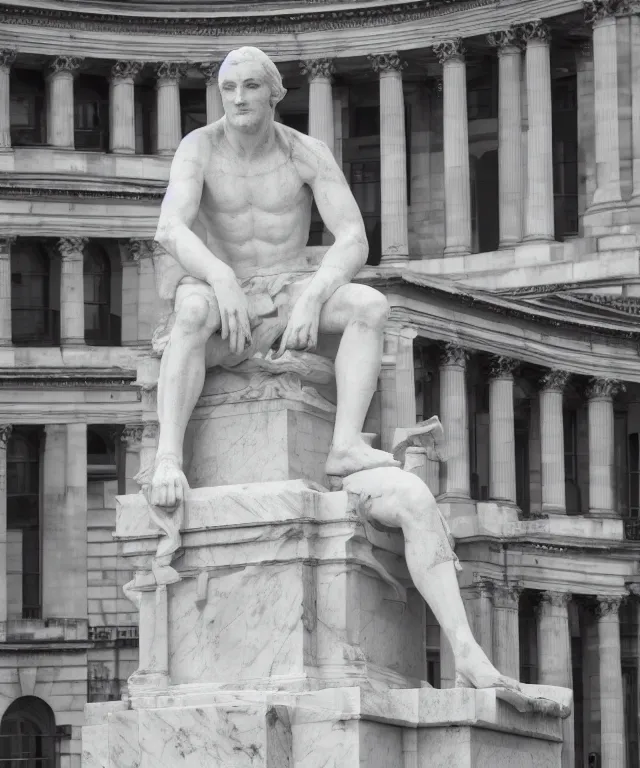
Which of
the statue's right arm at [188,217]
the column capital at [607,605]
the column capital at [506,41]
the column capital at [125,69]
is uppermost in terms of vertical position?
the column capital at [506,41]

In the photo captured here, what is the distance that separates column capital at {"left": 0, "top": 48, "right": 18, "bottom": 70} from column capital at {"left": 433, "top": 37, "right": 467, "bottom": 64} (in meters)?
14.0

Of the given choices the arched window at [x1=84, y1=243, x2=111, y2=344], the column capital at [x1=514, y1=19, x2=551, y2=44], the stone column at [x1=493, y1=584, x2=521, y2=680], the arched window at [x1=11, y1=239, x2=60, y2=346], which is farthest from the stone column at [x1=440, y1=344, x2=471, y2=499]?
the arched window at [x1=11, y1=239, x2=60, y2=346]

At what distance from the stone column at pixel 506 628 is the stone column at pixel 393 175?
13250mm

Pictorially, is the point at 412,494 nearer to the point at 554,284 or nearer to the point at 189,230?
the point at 189,230

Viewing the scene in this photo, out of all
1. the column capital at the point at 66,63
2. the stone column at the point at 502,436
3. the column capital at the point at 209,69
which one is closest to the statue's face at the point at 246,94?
the stone column at the point at 502,436

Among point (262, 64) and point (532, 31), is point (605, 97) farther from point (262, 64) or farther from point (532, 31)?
point (262, 64)

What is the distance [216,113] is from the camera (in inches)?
3718

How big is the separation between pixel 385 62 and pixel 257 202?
66643 mm

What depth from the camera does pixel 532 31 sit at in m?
91.5

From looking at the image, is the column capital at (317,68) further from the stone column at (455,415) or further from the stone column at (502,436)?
the stone column at (455,415)

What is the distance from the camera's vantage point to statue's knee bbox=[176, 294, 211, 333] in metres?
26.7

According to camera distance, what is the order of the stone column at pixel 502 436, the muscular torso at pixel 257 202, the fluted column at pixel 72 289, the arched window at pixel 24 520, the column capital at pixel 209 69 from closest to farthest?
1. the muscular torso at pixel 257 202
2. the stone column at pixel 502 436
3. the arched window at pixel 24 520
4. the fluted column at pixel 72 289
5. the column capital at pixel 209 69

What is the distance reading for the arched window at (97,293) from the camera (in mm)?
89938

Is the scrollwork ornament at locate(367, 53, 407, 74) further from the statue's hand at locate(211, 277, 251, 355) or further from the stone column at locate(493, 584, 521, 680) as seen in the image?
the statue's hand at locate(211, 277, 251, 355)
